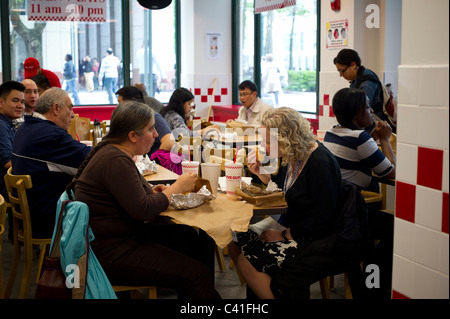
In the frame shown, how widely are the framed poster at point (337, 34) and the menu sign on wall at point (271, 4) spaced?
3.31 feet

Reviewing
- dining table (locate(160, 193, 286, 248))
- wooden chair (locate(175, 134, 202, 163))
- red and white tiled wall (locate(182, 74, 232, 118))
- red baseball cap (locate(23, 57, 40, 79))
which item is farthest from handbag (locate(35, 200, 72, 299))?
red and white tiled wall (locate(182, 74, 232, 118))

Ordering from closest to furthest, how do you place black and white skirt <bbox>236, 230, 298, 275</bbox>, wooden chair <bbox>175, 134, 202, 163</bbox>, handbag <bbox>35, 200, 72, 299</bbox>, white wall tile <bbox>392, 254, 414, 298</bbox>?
1. white wall tile <bbox>392, 254, 414, 298</bbox>
2. handbag <bbox>35, 200, 72, 299</bbox>
3. black and white skirt <bbox>236, 230, 298, 275</bbox>
4. wooden chair <bbox>175, 134, 202, 163</bbox>

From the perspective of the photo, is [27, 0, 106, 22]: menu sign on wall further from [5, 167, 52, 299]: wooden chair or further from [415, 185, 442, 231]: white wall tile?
[415, 185, 442, 231]: white wall tile

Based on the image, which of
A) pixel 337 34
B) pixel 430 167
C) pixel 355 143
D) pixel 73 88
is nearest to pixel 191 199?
pixel 355 143

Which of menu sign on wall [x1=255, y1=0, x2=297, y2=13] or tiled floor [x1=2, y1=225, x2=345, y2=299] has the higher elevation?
menu sign on wall [x1=255, y1=0, x2=297, y2=13]

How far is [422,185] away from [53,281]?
63.8 inches

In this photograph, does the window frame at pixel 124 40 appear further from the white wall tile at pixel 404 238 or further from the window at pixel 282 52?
the white wall tile at pixel 404 238

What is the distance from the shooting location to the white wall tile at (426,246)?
206cm

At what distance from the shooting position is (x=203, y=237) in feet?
11.0

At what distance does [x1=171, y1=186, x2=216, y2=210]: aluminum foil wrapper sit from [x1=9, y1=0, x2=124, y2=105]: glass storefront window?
7.17 metres

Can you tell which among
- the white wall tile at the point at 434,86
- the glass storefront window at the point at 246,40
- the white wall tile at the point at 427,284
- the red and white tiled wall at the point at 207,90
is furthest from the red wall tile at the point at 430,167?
the red and white tiled wall at the point at 207,90

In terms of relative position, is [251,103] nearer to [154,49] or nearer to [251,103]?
[251,103]

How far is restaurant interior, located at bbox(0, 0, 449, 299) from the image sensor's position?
206 centimetres
